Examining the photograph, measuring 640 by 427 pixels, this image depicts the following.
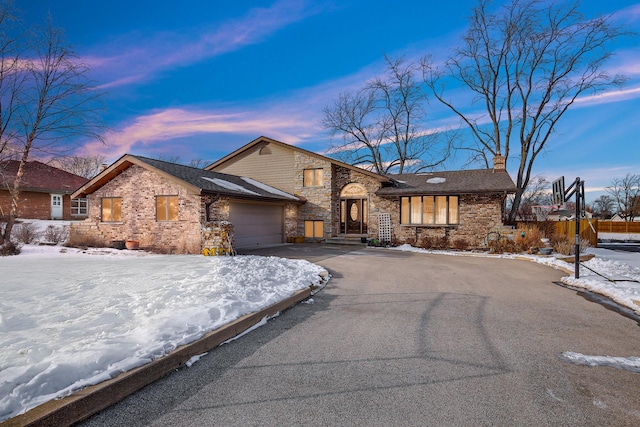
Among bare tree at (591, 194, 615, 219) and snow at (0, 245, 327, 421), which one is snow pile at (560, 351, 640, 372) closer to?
snow at (0, 245, 327, 421)

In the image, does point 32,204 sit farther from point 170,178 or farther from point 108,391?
point 108,391

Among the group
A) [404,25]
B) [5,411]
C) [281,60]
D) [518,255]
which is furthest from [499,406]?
[281,60]

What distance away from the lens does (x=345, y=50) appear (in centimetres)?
2073

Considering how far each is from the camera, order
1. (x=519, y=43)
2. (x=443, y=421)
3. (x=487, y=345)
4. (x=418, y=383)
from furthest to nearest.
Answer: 1. (x=519, y=43)
2. (x=487, y=345)
3. (x=418, y=383)
4. (x=443, y=421)

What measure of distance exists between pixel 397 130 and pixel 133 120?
79.3 feet

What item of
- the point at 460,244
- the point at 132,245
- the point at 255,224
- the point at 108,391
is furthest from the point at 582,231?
the point at 132,245

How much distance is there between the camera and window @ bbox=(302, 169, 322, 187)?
20027 millimetres

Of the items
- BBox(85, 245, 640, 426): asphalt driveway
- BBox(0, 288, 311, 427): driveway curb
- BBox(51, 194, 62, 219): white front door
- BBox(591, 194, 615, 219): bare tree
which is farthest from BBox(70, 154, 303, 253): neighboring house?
BBox(591, 194, 615, 219): bare tree

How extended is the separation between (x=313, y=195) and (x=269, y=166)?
3.79m

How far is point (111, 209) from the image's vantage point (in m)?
15.2

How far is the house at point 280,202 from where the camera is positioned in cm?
1393

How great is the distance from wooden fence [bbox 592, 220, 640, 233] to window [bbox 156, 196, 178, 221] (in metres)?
34.7

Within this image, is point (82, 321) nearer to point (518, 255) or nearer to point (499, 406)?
point (499, 406)

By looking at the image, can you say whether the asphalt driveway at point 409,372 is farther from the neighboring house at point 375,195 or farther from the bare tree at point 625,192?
the bare tree at point 625,192
